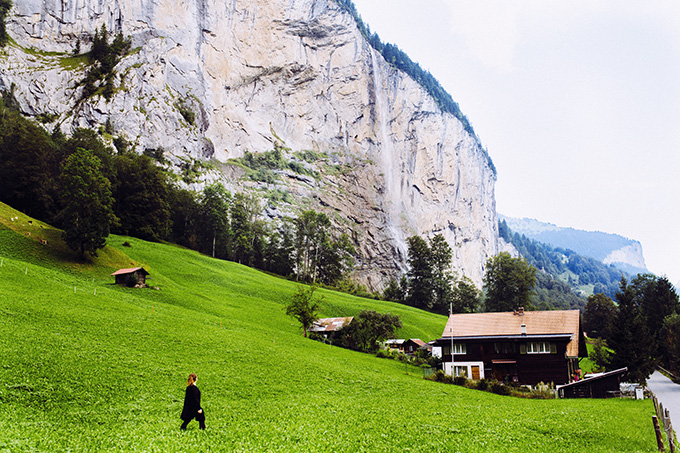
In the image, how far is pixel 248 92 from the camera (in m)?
168

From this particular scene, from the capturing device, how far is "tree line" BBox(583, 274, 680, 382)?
5359 centimetres

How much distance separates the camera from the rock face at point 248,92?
128 meters

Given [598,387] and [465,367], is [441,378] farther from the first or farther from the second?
[598,387]

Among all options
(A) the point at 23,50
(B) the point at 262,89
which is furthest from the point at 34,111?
(B) the point at 262,89

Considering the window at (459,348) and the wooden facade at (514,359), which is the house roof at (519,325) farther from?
the window at (459,348)

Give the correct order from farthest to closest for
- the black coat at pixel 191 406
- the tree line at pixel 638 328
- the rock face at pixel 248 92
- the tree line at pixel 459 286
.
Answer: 1. the rock face at pixel 248 92
2. the tree line at pixel 459 286
3. the tree line at pixel 638 328
4. the black coat at pixel 191 406

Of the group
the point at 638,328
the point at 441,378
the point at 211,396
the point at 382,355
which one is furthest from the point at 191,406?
the point at 638,328

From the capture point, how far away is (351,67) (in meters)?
192

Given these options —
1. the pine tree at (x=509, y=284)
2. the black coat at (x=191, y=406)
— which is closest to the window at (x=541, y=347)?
the black coat at (x=191, y=406)

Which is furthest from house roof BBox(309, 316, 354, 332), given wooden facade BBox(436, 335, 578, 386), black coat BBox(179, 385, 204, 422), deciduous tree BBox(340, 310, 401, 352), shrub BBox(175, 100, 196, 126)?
shrub BBox(175, 100, 196, 126)

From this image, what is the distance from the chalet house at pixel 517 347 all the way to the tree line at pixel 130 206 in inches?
1893

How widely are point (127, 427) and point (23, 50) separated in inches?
5853

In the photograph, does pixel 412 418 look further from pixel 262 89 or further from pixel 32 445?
pixel 262 89

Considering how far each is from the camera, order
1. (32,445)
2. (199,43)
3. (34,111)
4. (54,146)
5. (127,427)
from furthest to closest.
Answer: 1. (199,43)
2. (34,111)
3. (54,146)
4. (127,427)
5. (32,445)
